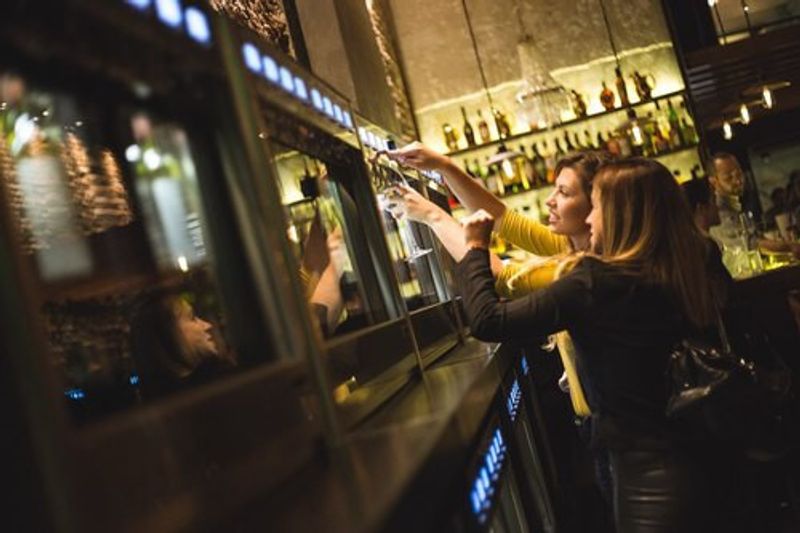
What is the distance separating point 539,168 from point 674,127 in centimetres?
124

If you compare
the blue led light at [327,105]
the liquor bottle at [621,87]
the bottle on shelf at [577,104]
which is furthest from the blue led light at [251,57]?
the liquor bottle at [621,87]

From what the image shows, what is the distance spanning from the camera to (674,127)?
6.75m

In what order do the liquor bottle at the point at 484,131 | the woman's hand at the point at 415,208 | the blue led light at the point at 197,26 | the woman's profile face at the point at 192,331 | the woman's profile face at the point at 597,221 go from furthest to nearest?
the liquor bottle at the point at 484,131 < the woman's hand at the point at 415,208 < the woman's profile face at the point at 192,331 < the woman's profile face at the point at 597,221 < the blue led light at the point at 197,26

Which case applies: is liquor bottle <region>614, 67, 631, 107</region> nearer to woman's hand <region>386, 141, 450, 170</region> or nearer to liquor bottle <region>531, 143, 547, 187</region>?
liquor bottle <region>531, 143, 547, 187</region>

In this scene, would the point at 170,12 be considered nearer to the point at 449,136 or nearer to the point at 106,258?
the point at 106,258

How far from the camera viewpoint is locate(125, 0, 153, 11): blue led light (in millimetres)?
1120

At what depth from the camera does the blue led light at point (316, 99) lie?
6.26 ft

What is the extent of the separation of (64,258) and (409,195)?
4.10 ft

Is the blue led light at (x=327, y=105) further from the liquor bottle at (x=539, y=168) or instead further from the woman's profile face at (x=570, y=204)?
the liquor bottle at (x=539, y=168)

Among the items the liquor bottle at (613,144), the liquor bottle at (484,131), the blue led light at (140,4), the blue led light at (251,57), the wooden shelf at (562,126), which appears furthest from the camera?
the liquor bottle at (484,131)

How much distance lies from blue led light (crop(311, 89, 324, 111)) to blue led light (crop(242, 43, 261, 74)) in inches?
12.7

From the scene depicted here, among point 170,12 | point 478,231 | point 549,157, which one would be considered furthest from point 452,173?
point 549,157

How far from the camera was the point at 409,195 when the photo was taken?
2.68 metres

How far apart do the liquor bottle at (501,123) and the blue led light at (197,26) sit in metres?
5.57
